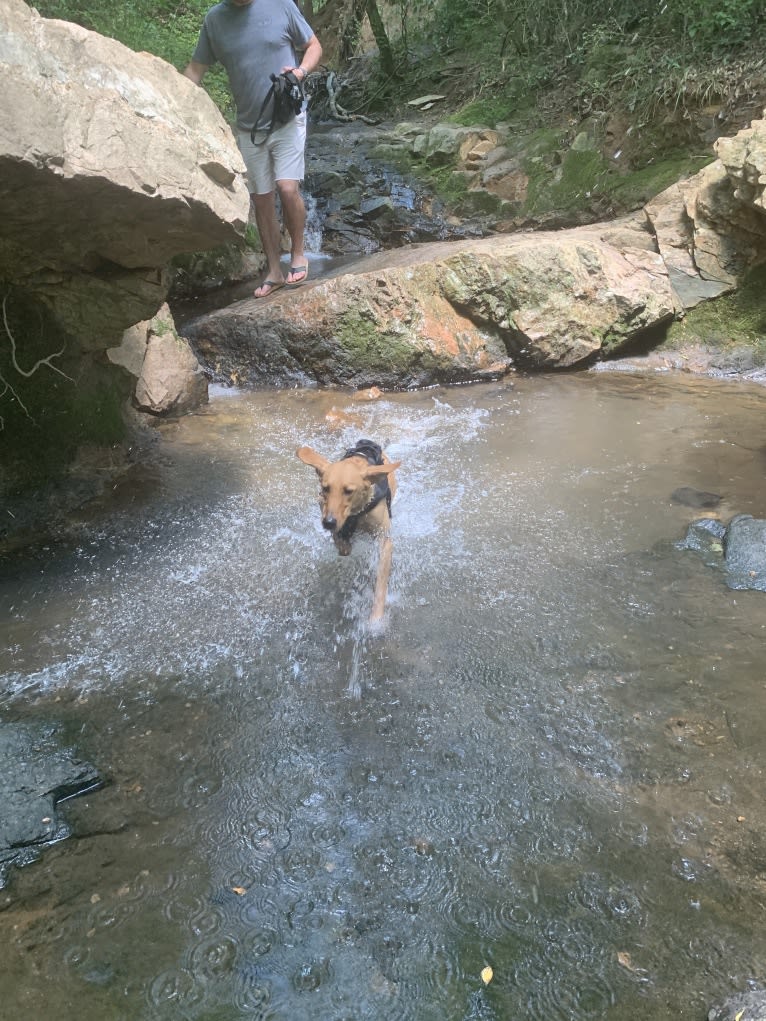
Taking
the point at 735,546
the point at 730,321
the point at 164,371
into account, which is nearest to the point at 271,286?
the point at 164,371

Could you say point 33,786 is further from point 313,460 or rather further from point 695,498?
point 695,498

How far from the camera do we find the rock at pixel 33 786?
7.79 ft

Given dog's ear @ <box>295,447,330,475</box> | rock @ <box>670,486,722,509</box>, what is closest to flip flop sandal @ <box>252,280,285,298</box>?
dog's ear @ <box>295,447,330,475</box>

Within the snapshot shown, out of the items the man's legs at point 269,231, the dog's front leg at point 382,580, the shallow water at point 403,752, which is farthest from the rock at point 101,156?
the man's legs at point 269,231

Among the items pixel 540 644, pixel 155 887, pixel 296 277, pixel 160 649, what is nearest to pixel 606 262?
pixel 296 277

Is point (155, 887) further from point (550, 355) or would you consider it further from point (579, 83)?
point (579, 83)

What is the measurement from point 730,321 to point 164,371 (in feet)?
18.2

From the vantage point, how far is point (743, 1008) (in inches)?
69.7

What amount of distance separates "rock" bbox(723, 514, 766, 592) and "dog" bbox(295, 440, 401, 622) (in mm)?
1850

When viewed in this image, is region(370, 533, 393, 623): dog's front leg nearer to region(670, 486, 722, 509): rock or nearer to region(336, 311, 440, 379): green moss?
region(670, 486, 722, 509): rock

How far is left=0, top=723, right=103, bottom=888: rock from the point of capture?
2.38m

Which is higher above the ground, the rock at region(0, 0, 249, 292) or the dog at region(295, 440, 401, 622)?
the rock at region(0, 0, 249, 292)

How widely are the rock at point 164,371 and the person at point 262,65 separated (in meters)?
1.54

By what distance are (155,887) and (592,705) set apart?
1.81 m
